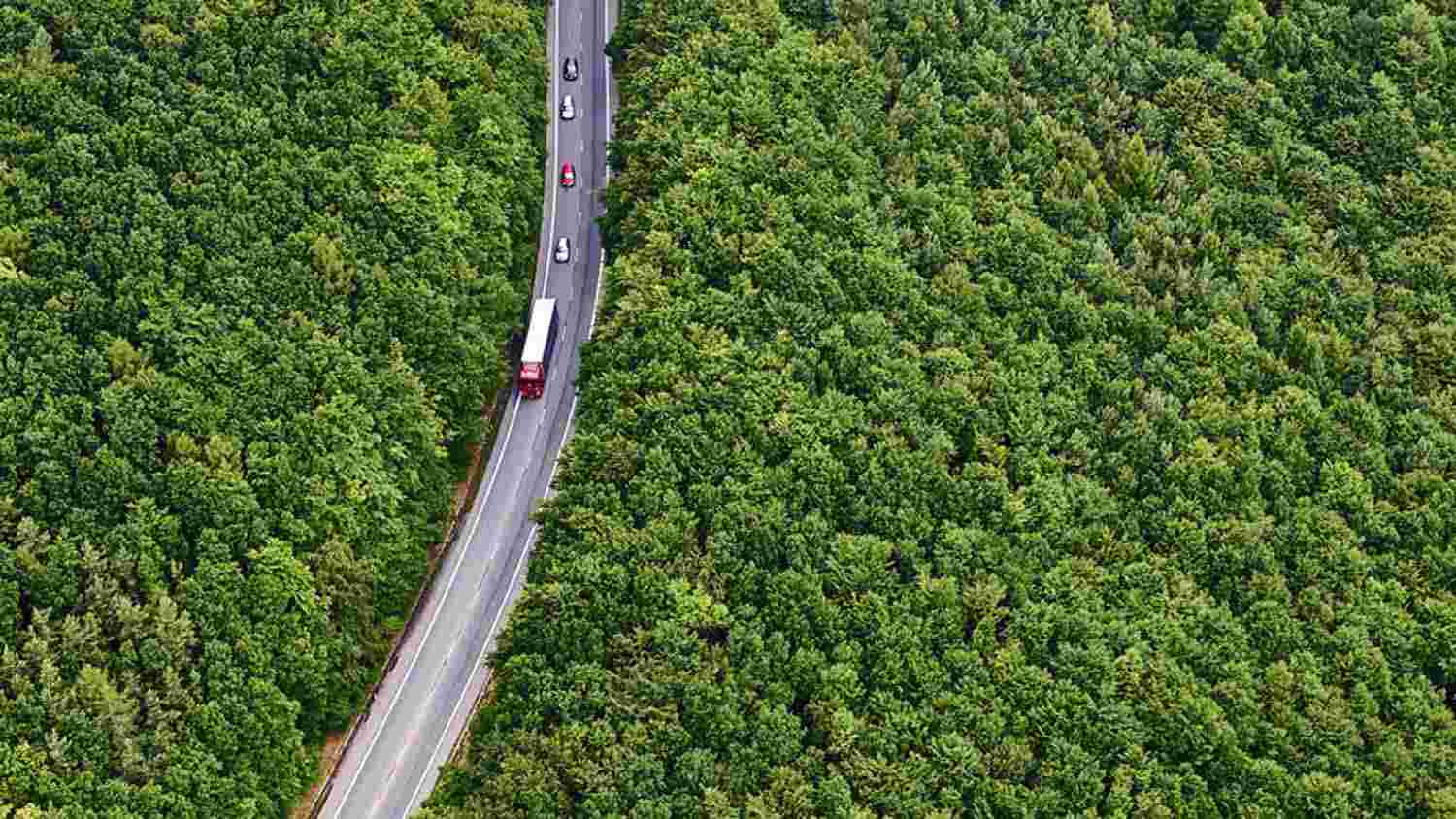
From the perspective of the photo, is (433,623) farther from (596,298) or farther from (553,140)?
(553,140)

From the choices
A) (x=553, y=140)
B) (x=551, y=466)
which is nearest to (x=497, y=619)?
(x=551, y=466)

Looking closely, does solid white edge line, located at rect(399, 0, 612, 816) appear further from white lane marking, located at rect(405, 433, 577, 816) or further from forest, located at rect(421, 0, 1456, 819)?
forest, located at rect(421, 0, 1456, 819)

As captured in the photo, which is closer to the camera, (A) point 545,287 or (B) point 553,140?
(A) point 545,287

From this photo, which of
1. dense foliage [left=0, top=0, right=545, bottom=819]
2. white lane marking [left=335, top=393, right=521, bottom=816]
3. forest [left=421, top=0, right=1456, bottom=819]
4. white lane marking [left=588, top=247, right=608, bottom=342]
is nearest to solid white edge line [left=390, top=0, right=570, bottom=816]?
white lane marking [left=335, top=393, right=521, bottom=816]

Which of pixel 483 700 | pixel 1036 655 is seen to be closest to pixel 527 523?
pixel 483 700

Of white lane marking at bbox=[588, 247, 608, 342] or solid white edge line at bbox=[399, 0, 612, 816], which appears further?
white lane marking at bbox=[588, 247, 608, 342]

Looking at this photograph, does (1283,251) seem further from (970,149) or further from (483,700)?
(483,700)
